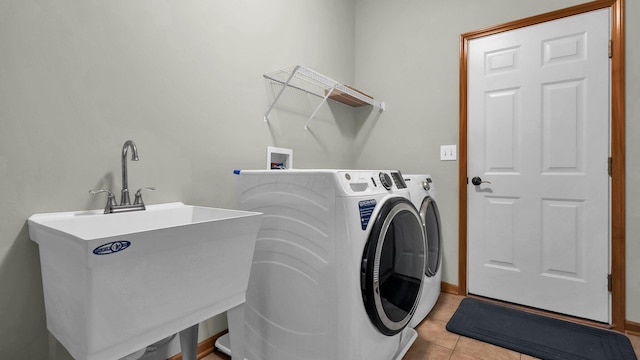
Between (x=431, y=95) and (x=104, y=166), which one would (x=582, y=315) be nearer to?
(x=431, y=95)

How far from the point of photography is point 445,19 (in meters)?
2.39

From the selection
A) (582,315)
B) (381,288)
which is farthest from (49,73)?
(582,315)

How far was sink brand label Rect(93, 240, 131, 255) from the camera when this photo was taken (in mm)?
689

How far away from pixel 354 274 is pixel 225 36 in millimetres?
1473

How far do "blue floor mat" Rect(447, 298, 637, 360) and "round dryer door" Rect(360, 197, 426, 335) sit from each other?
0.60 metres

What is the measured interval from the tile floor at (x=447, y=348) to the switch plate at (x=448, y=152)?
1.22 meters

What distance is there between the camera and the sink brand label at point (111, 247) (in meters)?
0.69

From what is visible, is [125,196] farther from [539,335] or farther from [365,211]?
[539,335]

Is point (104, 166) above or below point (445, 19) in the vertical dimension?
below

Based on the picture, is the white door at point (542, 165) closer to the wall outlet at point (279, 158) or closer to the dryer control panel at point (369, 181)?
the dryer control panel at point (369, 181)

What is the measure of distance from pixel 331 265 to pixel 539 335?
1.47m

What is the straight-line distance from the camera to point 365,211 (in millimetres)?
1189

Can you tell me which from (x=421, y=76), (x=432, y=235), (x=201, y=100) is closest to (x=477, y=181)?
(x=432, y=235)

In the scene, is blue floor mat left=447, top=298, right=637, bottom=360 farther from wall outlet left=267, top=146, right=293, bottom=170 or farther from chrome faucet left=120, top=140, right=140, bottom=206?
chrome faucet left=120, top=140, right=140, bottom=206
